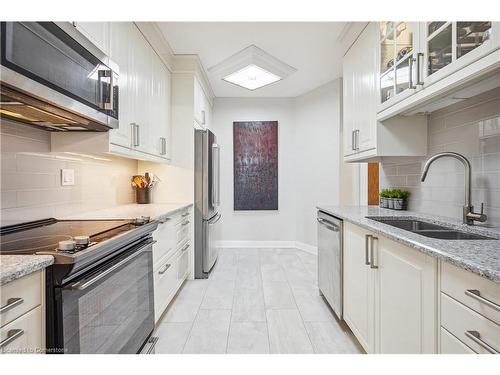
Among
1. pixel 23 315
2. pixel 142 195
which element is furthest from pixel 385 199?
pixel 23 315

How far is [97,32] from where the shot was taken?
160 cm

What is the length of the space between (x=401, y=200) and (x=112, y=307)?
2178 millimetres

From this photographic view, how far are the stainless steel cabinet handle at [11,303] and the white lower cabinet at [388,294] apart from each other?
1.37m

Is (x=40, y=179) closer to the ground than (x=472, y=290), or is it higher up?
higher up

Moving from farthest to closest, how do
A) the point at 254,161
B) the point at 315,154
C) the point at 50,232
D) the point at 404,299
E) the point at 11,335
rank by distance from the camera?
the point at 254,161
the point at 315,154
the point at 50,232
the point at 404,299
the point at 11,335

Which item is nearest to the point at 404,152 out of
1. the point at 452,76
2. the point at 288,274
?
the point at 452,76

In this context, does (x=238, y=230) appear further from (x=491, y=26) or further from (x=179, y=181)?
(x=491, y=26)

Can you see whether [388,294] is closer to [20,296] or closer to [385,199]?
[385,199]

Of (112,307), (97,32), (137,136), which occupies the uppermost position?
(97,32)

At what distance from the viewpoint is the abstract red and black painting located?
179 inches

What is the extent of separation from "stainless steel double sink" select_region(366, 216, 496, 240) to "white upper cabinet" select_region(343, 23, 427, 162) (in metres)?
0.51

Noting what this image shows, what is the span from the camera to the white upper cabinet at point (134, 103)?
1721 millimetres

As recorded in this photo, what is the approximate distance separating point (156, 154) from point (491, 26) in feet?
8.01

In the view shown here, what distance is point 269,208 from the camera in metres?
4.57
